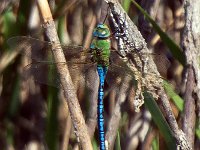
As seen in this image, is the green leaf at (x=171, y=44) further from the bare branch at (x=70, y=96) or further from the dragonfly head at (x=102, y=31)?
the bare branch at (x=70, y=96)

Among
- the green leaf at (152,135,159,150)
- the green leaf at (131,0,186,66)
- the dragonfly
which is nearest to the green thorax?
the dragonfly

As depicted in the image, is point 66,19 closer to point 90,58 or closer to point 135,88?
point 90,58

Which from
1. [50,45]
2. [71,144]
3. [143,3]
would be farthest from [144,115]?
[50,45]

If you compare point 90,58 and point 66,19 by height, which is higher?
point 66,19

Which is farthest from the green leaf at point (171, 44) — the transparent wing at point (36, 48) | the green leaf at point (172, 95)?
the transparent wing at point (36, 48)

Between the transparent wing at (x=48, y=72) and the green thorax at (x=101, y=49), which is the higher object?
the green thorax at (x=101, y=49)

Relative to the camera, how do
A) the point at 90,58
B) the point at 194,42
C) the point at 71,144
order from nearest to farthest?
the point at 194,42
the point at 90,58
the point at 71,144

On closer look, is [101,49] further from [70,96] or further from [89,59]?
[70,96]
